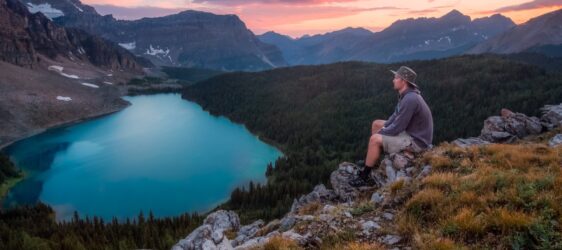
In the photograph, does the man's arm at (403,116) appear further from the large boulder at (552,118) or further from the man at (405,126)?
the large boulder at (552,118)

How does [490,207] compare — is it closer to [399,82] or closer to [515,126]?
[399,82]

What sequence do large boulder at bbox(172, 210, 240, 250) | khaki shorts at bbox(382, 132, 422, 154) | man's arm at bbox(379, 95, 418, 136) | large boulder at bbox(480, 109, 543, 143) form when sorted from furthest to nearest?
large boulder at bbox(480, 109, 543, 143) → khaki shorts at bbox(382, 132, 422, 154) → man's arm at bbox(379, 95, 418, 136) → large boulder at bbox(172, 210, 240, 250)

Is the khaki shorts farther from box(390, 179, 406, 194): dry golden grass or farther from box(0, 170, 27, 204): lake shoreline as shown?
box(0, 170, 27, 204): lake shoreline

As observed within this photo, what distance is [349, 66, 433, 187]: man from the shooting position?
15.2 meters

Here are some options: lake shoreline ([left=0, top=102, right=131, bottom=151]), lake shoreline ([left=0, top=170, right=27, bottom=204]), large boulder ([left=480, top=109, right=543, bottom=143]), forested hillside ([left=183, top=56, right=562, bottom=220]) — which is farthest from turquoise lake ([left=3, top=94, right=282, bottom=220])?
large boulder ([left=480, top=109, right=543, bottom=143])

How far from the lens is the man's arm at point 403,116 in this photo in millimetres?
15016

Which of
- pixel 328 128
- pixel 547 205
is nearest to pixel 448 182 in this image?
pixel 547 205

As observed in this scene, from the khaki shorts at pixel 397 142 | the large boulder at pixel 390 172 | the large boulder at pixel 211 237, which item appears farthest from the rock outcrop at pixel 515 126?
the large boulder at pixel 211 237

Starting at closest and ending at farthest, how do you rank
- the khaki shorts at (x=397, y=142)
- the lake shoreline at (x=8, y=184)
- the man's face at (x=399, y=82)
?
the man's face at (x=399, y=82)
the khaki shorts at (x=397, y=142)
the lake shoreline at (x=8, y=184)

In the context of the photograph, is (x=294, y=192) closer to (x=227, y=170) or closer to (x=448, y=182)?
(x=227, y=170)

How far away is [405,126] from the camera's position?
15.4m

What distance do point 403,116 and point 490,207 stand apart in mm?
5933

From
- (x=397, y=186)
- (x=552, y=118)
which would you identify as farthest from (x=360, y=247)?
(x=552, y=118)

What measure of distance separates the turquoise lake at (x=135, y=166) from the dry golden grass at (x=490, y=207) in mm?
63515
